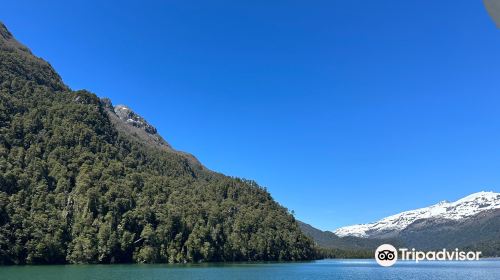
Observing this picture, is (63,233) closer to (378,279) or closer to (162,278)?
(162,278)

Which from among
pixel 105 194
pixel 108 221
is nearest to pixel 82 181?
pixel 105 194

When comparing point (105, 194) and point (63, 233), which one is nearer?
point (63, 233)

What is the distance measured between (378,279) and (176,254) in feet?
308

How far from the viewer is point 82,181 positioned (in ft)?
632

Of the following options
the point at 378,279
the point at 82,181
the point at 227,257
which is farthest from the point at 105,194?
the point at 378,279

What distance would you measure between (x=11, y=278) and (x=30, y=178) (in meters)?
110

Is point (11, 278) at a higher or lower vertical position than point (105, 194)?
lower

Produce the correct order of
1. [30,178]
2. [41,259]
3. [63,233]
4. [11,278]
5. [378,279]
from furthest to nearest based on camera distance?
[30,178], [63,233], [41,259], [378,279], [11,278]

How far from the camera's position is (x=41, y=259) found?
→ 151 m

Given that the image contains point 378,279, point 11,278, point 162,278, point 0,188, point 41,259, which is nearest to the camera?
point 11,278

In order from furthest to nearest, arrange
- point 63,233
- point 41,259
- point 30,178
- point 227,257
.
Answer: point 227,257 → point 30,178 → point 63,233 → point 41,259

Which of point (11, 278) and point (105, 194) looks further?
point (105, 194)

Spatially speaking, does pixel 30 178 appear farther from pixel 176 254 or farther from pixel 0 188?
pixel 176 254

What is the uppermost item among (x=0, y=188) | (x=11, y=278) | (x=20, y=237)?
(x=0, y=188)
